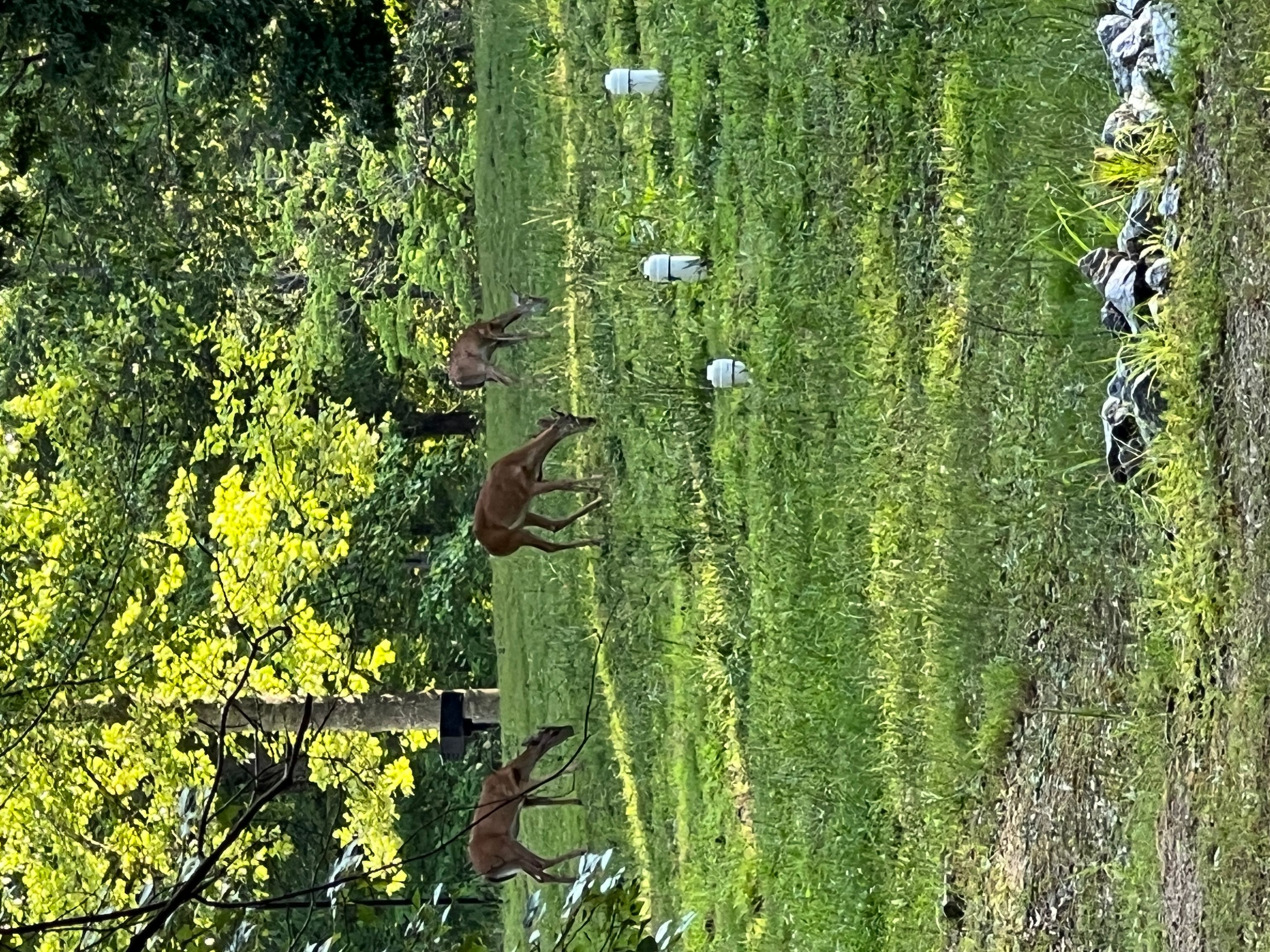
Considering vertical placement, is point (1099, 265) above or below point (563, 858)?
above

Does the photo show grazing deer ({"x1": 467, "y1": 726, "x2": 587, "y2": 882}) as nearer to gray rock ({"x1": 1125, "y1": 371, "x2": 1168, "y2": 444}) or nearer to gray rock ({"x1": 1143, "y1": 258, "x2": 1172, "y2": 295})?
gray rock ({"x1": 1125, "y1": 371, "x2": 1168, "y2": 444})

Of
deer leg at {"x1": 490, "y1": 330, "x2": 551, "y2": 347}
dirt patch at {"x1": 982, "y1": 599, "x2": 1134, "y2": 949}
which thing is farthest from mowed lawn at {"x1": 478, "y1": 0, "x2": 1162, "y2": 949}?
deer leg at {"x1": 490, "y1": 330, "x2": 551, "y2": 347}

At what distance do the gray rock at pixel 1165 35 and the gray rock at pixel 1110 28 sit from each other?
0.85 feet

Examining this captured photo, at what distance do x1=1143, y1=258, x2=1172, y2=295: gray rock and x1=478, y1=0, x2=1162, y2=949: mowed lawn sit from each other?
53 cm

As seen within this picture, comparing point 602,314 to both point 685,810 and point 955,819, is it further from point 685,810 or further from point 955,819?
point 955,819

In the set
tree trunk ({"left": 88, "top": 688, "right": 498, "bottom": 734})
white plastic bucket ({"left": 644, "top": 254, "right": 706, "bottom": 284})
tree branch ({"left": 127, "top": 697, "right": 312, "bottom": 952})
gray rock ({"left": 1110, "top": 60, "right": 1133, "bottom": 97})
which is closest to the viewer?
tree branch ({"left": 127, "top": 697, "right": 312, "bottom": 952})

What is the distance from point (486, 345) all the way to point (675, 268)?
3.61 m

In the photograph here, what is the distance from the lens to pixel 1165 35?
4.85 meters

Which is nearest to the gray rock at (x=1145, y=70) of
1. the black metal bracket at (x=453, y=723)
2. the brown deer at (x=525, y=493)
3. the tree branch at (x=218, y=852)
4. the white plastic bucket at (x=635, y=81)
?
the tree branch at (x=218, y=852)

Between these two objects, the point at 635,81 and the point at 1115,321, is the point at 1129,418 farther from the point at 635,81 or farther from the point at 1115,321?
the point at 635,81

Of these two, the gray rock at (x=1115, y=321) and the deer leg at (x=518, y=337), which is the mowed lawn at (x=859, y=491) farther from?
the deer leg at (x=518, y=337)

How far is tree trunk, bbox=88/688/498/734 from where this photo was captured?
47.4ft

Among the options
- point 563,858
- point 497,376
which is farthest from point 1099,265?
point 497,376

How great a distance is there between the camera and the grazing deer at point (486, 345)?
464 inches
